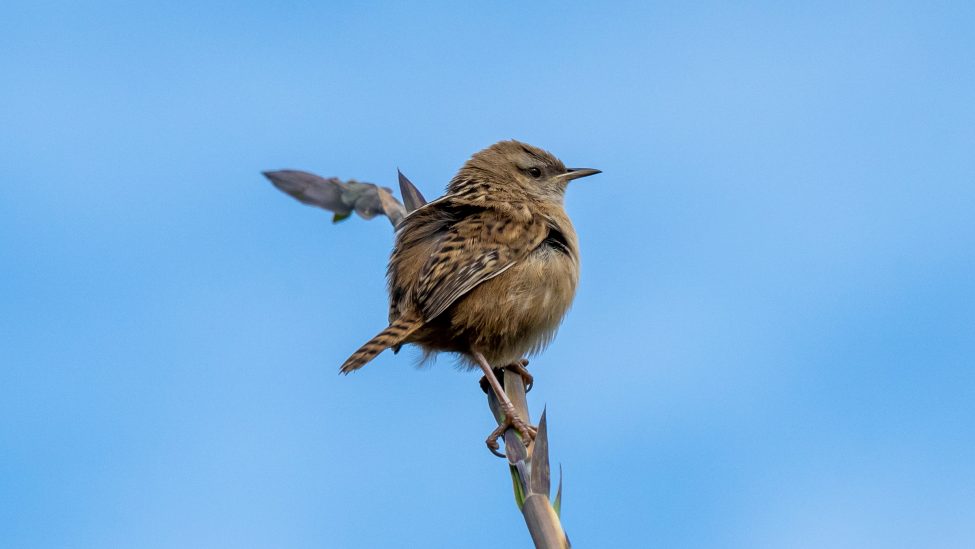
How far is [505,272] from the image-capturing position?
5.46 metres

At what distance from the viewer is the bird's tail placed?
15.6 ft

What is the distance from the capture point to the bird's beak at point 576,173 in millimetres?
6832

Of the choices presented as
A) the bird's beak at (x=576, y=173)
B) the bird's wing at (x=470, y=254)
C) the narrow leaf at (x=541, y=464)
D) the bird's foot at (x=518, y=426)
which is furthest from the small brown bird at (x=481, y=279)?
the narrow leaf at (x=541, y=464)

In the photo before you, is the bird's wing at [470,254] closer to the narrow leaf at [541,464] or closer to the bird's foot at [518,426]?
the bird's foot at [518,426]

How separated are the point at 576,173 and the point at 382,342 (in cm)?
239

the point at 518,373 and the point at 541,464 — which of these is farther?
the point at 518,373

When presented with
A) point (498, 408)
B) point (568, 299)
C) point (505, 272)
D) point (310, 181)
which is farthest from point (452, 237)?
point (498, 408)

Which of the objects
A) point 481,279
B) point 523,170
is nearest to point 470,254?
point 481,279

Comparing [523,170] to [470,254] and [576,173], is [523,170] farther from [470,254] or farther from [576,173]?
[470,254]

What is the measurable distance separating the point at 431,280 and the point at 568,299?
32.1 inches

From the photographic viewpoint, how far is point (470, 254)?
5449 millimetres

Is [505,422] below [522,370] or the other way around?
below

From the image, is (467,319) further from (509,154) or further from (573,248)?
(509,154)

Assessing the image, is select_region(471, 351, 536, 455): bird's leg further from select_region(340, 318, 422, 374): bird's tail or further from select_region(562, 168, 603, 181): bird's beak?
select_region(562, 168, 603, 181): bird's beak
